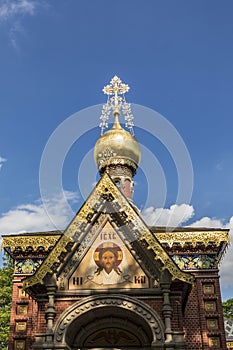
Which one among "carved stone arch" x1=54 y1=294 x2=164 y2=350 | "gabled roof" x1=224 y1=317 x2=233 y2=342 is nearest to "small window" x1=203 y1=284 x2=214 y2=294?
"carved stone arch" x1=54 y1=294 x2=164 y2=350

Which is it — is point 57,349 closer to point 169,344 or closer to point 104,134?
point 169,344

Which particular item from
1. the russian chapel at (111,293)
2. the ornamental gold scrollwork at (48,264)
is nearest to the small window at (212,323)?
the russian chapel at (111,293)

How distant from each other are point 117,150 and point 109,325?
10257 millimetres

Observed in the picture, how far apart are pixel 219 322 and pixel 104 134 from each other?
423 inches

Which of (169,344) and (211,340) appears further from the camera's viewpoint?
(211,340)

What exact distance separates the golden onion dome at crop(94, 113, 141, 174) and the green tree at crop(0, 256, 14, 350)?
26.2 ft

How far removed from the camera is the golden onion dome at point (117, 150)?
20.8 meters

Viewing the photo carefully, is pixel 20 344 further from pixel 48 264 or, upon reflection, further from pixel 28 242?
pixel 48 264

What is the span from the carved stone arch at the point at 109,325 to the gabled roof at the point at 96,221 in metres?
1.12

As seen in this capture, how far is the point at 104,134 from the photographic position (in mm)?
21797

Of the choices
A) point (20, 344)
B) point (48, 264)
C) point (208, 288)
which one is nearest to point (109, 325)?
point (48, 264)

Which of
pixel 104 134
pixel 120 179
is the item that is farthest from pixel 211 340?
pixel 104 134

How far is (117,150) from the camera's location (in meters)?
21.1

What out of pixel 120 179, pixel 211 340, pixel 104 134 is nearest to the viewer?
pixel 211 340
